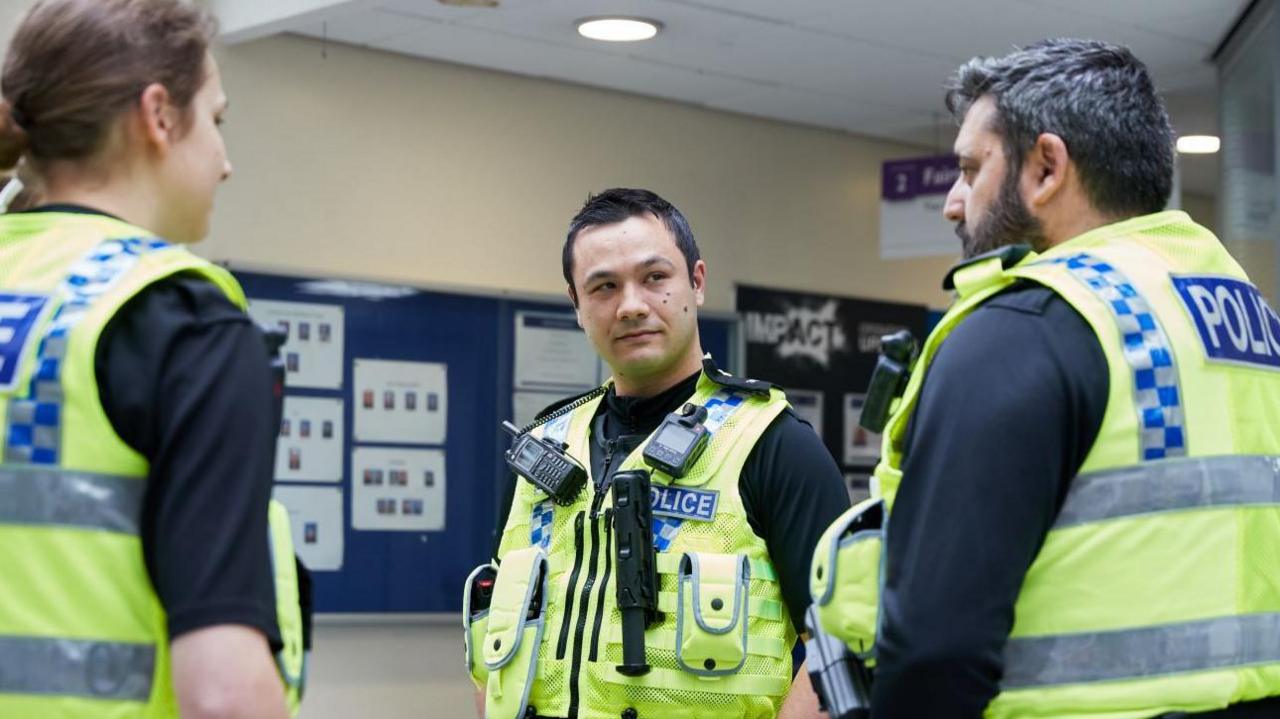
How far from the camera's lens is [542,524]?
11.0 ft

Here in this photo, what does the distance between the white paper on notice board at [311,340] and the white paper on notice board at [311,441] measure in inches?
3.5

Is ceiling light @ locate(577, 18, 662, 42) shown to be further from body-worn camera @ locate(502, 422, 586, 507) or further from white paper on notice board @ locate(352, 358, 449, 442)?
body-worn camera @ locate(502, 422, 586, 507)

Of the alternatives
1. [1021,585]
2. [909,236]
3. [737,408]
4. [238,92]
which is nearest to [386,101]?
[238,92]

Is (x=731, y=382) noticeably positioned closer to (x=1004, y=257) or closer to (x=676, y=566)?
(x=676, y=566)

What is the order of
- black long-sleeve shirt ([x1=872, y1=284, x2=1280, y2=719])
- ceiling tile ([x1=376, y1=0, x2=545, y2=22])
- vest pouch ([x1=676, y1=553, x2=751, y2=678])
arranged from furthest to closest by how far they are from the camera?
ceiling tile ([x1=376, y1=0, x2=545, y2=22]), vest pouch ([x1=676, y1=553, x2=751, y2=678]), black long-sleeve shirt ([x1=872, y1=284, x2=1280, y2=719])

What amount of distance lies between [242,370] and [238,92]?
18.0ft

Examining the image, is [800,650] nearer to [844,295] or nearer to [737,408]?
[737,408]

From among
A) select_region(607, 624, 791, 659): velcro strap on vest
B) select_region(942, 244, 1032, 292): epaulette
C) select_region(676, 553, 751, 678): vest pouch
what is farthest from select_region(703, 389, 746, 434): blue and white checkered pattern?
select_region(942, 244, 1032, 292): epaulette

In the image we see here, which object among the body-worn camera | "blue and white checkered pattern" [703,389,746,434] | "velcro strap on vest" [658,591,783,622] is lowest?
"velcro strap on vest" [658,591,783,622]

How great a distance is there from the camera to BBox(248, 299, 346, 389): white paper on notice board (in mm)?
7051

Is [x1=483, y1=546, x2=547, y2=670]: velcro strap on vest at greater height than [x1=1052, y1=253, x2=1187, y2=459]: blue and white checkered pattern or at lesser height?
lesser

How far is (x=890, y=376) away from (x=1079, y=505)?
0.33m

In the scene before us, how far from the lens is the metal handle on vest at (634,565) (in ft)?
10.1

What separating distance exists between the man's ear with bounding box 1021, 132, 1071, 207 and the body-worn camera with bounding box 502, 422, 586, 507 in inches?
49.4
